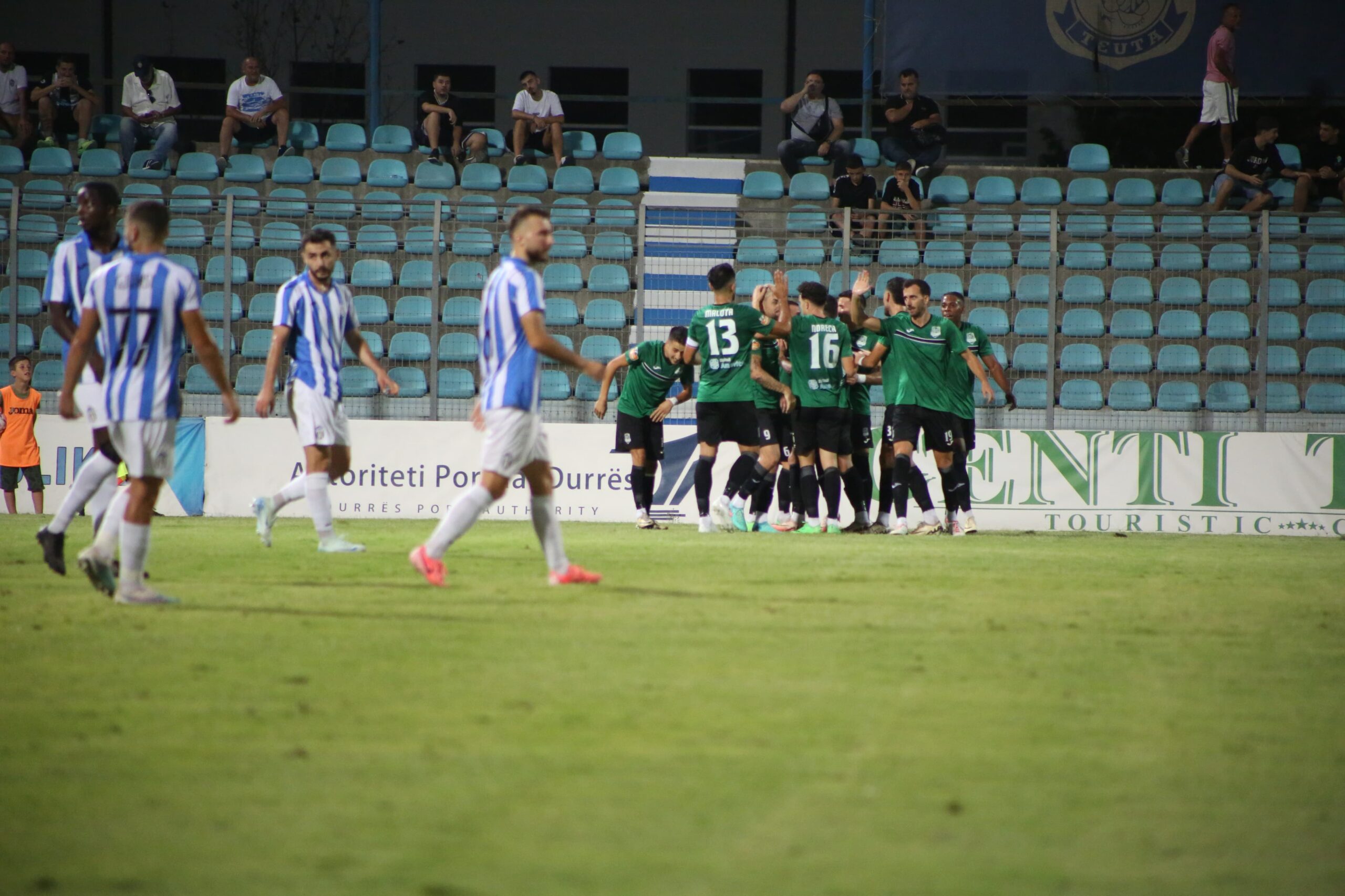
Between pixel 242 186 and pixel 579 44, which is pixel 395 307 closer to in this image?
pixel 242 186

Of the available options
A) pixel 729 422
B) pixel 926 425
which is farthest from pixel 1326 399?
pixel 729 422

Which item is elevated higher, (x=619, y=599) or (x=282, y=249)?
(x=282, y=249)

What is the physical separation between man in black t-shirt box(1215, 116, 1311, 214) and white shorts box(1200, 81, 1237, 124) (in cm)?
41

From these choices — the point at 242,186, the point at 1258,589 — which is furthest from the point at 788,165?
the point at 1258,589

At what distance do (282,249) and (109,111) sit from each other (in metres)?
15.1

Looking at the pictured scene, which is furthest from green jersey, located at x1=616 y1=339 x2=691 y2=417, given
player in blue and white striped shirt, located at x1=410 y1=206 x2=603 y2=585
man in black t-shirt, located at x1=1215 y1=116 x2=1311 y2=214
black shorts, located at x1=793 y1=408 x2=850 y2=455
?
man in black t-shirt, located at x1=1215 y1=116 x2=1311 y2=214

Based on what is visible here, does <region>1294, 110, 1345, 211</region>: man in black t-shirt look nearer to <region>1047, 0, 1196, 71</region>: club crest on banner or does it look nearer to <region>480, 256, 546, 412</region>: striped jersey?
<region>1047, 0, 1196, 71</region>: club crest on banner

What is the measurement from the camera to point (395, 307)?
16.9 metres

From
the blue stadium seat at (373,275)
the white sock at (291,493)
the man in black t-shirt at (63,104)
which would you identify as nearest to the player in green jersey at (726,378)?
the white sock at (291,493)

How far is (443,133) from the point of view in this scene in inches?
812

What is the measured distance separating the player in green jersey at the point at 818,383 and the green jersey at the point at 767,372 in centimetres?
22

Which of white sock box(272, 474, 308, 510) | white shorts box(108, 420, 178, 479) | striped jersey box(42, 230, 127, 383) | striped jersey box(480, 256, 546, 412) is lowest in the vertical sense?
white sock box(272, 474, 308, 510)

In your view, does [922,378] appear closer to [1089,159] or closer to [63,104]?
[1089,159]

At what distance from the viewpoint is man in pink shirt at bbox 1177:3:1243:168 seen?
1944 cm
